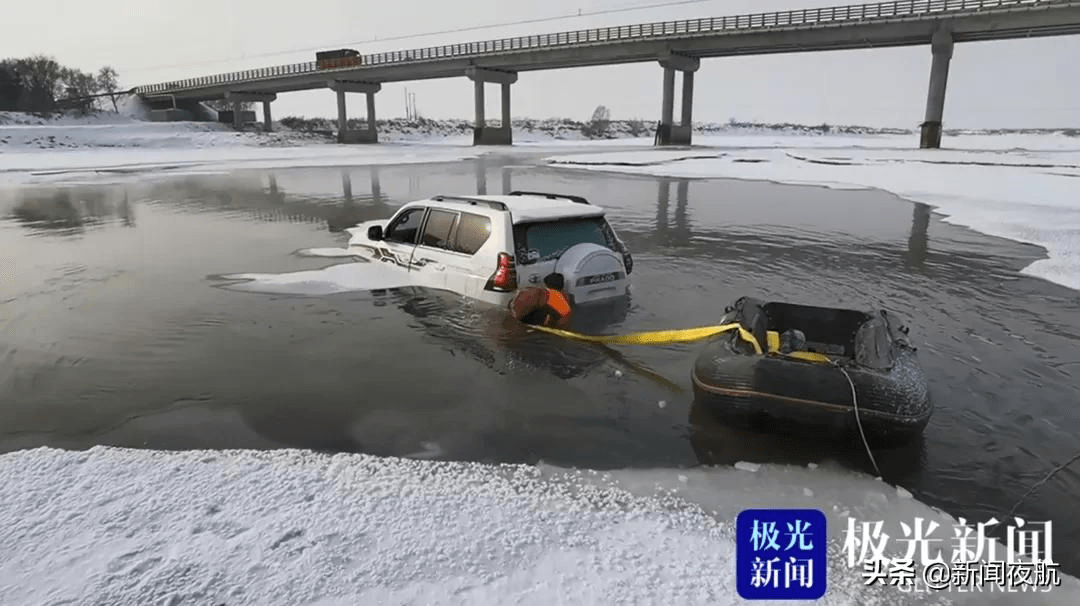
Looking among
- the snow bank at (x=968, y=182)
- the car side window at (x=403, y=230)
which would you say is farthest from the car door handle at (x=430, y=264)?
the snow bank at (x=968, y=182)

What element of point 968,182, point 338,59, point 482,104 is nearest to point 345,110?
point 338,59

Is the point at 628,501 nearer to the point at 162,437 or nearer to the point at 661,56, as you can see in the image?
the point at 162,437

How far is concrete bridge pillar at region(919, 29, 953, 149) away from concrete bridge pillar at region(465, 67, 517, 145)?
42810 millimetres

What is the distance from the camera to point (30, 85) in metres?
107

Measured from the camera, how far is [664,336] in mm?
7168

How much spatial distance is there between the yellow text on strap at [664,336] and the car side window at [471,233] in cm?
132

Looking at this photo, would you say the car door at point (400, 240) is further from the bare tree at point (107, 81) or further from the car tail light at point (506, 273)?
the bare tree at point (107, 81)

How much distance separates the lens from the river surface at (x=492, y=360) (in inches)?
209

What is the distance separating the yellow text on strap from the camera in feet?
19.3

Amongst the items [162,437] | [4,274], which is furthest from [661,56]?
[162,437]

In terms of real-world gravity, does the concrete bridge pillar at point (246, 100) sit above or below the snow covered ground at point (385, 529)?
above

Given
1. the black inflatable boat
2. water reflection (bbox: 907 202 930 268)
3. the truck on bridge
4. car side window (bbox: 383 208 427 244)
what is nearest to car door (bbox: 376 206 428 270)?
car side window (bbox: 383 208 427 244)

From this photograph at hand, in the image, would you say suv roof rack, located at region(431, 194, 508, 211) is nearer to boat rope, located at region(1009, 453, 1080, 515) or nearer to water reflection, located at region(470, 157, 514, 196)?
boat rope, located at region(1009, 453, 1080, 515)

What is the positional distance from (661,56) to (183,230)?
5655 centimetres
